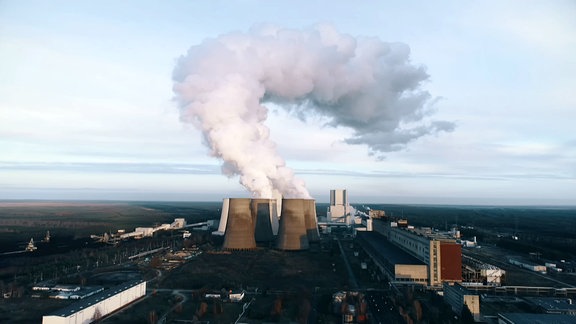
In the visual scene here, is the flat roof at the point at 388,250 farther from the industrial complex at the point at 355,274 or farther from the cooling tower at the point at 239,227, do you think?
the cooling tower at the point at 239,227

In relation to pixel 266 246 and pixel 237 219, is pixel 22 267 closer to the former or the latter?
pixel 237 219

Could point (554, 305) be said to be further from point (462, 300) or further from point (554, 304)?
Answer: point (462, 300)

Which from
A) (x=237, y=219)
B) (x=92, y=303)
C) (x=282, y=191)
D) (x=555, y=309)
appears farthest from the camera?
(x=282, y=191)

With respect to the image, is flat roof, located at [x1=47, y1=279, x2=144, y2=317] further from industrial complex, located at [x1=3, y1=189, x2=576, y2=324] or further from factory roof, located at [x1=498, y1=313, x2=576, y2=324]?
factory roof, located at [x1=498, y1=313, x2=576, y2=324]

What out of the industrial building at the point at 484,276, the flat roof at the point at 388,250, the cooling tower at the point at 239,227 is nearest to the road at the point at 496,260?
the industrial building at the point at 484,276

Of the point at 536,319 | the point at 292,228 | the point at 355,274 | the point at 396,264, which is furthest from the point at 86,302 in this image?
the point at 292,228

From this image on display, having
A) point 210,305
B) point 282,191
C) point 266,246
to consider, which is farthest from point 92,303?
point 282,191
